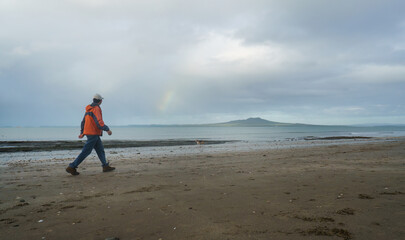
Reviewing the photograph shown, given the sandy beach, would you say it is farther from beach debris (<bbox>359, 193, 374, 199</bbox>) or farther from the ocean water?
the ocean water

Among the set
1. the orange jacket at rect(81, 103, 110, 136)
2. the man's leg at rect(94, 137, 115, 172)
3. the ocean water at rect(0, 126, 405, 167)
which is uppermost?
the orange jacket at rect(81, 103, 110, 136)

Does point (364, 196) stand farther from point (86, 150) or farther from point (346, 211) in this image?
point (86, 150)

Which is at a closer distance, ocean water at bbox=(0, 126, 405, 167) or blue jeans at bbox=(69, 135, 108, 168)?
blue jeans at bbox=(69, 135, 108, 168)

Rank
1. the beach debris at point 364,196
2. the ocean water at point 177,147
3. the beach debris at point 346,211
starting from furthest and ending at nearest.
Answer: the ocean water at point 177,147
the beach debris at point 364,196
the beach debris at point 346,211

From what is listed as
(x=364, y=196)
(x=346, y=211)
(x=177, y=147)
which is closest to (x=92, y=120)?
(x=346, y=211)

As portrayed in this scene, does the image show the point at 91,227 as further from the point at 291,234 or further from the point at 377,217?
the point at 377,217

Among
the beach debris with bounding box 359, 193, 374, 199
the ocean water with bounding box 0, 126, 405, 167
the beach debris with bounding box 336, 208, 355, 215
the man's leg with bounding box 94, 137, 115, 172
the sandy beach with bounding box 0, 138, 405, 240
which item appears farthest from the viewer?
the ocean water with bounding box 0, 126, 405, 167

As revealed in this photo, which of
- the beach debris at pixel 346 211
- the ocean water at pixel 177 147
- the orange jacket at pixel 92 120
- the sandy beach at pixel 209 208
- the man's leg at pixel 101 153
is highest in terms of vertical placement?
the orange jacket at pixel 92 120

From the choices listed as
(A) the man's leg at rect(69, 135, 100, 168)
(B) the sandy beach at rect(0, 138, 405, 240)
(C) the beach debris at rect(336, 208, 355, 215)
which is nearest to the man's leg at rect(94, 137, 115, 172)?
(A) the man's leg at rect(69, 135, 100, 168)

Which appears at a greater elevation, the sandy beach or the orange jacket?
the orange jacket

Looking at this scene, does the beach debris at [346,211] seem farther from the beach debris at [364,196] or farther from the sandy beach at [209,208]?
the beach debris at [364,196]

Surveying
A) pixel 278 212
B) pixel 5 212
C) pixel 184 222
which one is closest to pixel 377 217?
pixel 278 212

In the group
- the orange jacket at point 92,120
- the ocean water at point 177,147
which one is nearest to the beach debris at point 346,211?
the orange jacket at point 92,120

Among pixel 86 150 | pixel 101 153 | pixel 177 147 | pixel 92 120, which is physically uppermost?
pixel 92 120
